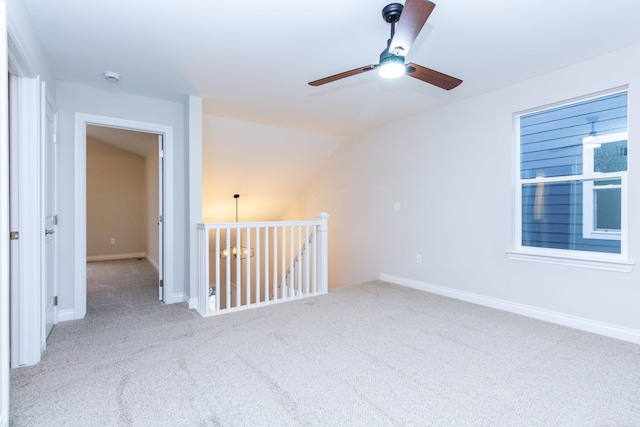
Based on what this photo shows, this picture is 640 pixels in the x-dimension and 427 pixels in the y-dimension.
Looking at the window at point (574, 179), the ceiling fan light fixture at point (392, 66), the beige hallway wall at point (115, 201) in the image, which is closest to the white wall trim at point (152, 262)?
the beige hallway wall at point (115, 201)

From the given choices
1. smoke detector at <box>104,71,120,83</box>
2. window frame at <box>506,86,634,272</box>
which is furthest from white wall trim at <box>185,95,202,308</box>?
window frame at <box>506,86,634,272</box>

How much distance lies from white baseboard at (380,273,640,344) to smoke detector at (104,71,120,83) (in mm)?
3902

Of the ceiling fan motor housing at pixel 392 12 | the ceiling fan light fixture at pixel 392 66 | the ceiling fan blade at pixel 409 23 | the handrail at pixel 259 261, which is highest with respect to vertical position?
the ceiling fan motor housing at pixel 392 12

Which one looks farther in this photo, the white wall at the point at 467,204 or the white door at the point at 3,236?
the white wall at the point at 467,204

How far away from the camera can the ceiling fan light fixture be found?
77.3 inches

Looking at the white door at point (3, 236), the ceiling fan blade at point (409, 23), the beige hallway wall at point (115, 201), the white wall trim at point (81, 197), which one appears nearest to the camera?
the white door at point (3, 236)

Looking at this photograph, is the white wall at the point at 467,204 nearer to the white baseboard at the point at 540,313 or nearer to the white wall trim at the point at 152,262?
the white baseboard at the point at 540,313

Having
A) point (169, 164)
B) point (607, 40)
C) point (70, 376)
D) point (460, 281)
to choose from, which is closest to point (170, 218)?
point (169, 164)

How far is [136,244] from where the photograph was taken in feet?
23.8

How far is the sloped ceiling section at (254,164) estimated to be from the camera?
4.70 meters

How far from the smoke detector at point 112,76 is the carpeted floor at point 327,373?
223cm

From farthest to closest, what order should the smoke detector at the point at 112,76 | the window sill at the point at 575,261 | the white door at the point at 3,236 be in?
the smoke detector at the point at 112,76, the window sill at the point at 575,261, the white door at the point at 3,236

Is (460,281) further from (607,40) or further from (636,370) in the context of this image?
(607,40)

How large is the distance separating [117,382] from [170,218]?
199 cm
